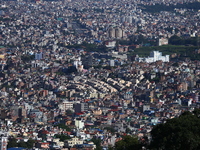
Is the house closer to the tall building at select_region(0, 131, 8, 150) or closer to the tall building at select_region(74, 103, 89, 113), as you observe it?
the tall building at select_region(0, 131, 8, 150)

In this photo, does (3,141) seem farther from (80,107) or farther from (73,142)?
(80,107)

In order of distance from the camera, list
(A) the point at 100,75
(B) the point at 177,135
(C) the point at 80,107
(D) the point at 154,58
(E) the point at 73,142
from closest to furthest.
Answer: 1. (B) the point at 177,135
2. (E) the point at 73,142
3. (C) the point at 80,107
4. (A) the point at 100,75
5. (D) the point at 154,58

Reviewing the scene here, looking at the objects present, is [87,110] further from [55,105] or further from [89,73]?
[89,73]

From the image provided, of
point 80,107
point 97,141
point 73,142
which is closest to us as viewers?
point 73,142

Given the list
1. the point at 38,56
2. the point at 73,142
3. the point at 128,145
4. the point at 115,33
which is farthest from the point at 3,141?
the point at 115,33

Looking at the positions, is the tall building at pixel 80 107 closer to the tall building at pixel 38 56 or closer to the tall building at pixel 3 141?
the tall building at pixel 3 141

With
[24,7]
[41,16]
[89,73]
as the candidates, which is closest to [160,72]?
[89,73]
